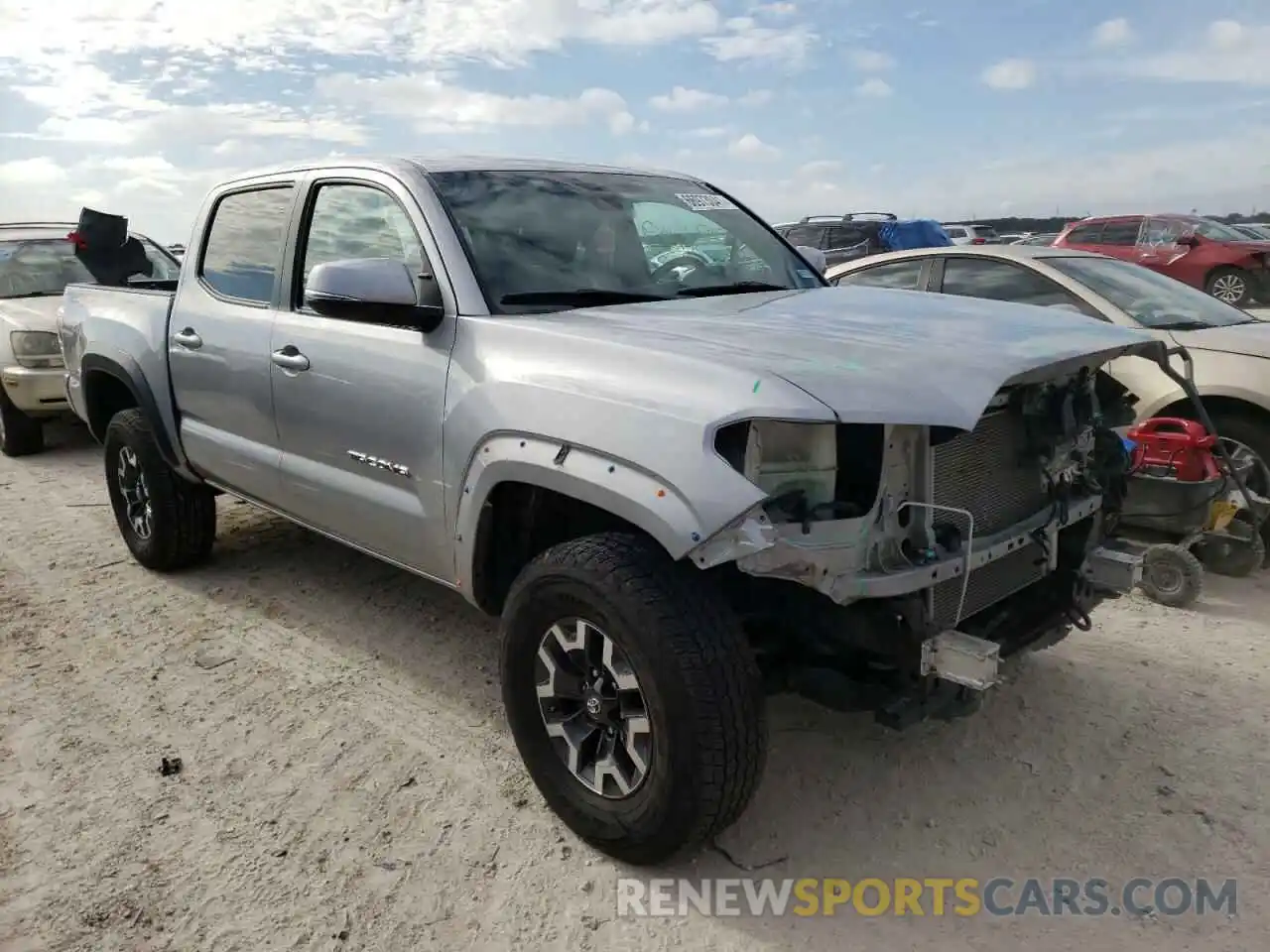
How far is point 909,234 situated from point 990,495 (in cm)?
1350

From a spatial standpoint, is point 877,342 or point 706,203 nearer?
point 877,342

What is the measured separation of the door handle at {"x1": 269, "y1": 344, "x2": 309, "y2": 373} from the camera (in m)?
3.70

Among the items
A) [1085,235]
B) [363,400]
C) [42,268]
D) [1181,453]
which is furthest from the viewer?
[1085,235]

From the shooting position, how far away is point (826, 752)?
11.0 ft

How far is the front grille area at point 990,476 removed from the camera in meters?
2.72

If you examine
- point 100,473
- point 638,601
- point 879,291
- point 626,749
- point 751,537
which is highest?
point 879,291

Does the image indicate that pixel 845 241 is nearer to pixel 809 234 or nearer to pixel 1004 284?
pixel 809 234

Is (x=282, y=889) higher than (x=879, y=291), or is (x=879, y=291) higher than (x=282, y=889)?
(x=879, y=291)

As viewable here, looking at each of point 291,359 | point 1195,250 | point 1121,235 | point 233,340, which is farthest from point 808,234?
point 291,359

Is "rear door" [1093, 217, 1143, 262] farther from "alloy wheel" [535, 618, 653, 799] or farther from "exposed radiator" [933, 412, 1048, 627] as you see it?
"alloy wheel" [535, 618, 653, 799]

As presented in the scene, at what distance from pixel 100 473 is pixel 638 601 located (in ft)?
22.3

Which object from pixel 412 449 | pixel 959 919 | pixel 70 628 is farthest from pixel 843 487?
pixel 70 628

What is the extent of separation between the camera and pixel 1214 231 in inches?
635

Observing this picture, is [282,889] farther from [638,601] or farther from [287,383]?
[287,383]
